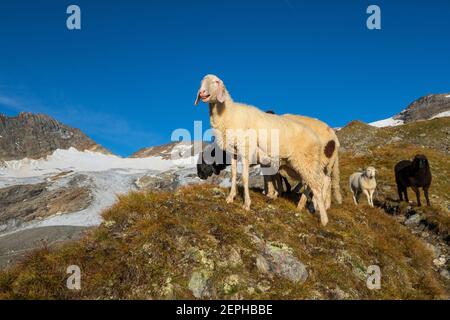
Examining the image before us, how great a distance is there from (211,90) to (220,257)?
485 centimetres

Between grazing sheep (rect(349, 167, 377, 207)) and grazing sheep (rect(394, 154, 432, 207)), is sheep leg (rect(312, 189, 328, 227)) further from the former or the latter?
grazing sheep (rect(394, 154, 432, 207))

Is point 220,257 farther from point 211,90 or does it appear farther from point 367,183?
point 367,183

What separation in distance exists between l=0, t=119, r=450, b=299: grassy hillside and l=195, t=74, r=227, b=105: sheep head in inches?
119

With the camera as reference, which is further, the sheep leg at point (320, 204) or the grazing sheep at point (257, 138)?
the sheep leg at point (320, 204)

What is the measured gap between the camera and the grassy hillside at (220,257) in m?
7.51

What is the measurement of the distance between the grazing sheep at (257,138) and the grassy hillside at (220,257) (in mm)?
1120

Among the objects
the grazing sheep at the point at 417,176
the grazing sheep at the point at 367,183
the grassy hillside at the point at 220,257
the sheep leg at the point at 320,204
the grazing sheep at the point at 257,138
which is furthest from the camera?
the grazing sheep at the point at 367,183

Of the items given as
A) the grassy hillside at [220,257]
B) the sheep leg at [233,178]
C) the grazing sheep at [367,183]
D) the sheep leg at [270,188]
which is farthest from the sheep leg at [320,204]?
the grazing sheep at [367,183]

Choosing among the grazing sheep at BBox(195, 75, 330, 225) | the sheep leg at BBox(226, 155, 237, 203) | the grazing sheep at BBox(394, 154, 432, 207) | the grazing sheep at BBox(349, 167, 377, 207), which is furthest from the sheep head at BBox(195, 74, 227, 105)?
the grazing sheep at BBox(394, 154, 432, 207)

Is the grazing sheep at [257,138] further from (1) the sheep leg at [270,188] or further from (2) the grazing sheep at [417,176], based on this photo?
(2) the grazing sheep at [417,176]

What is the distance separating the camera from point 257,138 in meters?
11.4

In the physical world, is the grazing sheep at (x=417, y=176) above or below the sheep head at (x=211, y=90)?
below

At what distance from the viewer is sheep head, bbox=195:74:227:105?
10781 mm

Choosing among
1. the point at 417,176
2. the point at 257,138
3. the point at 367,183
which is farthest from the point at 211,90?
the point at 417,176
